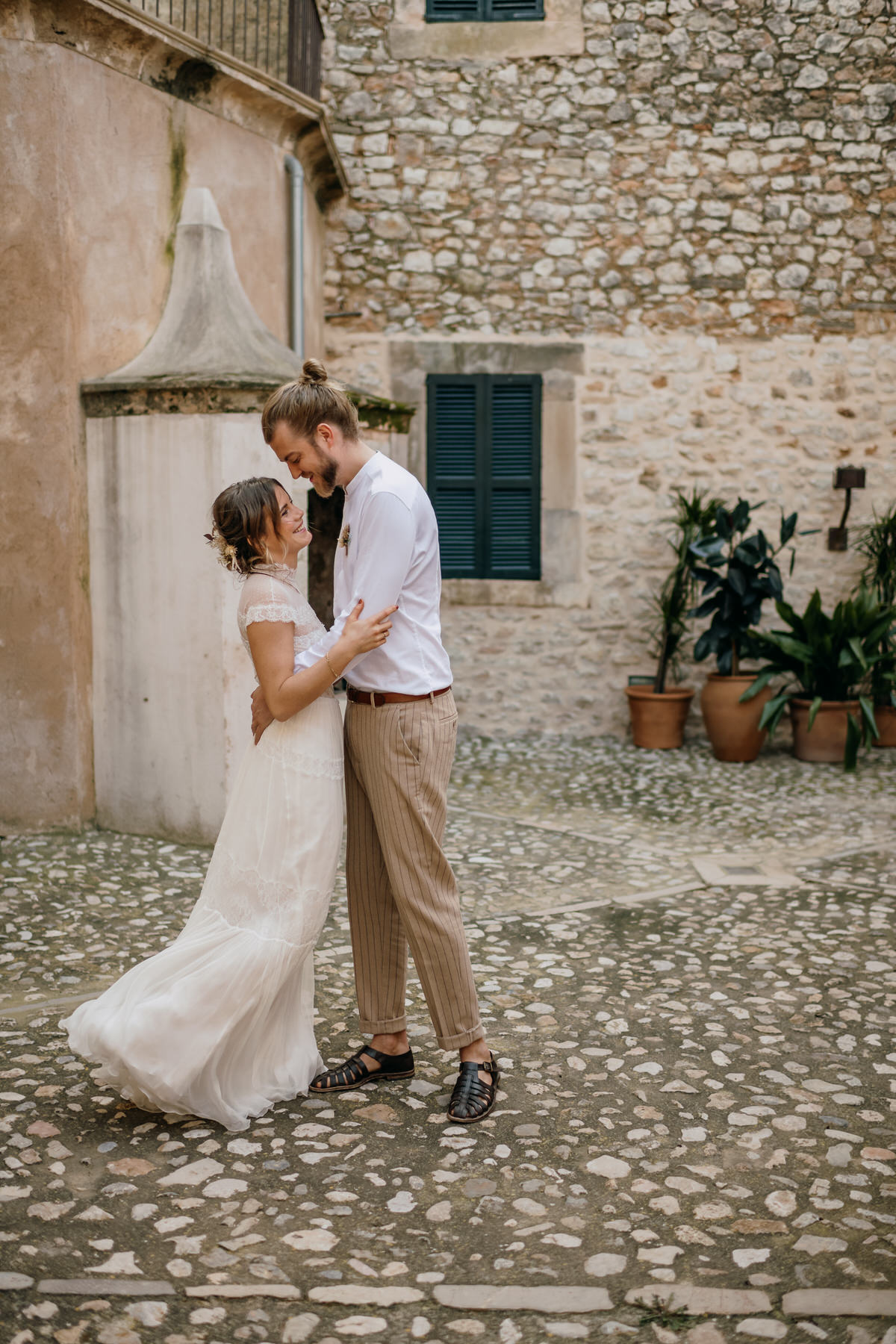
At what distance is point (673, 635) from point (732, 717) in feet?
2.52

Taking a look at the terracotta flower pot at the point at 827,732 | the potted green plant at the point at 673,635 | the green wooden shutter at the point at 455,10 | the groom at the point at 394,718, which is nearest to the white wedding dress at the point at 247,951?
the groom at the point at 394,718

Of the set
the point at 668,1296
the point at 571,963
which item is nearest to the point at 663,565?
the point at 571,963

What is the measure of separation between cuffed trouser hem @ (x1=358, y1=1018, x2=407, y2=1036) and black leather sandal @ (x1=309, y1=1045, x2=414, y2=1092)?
0.07m

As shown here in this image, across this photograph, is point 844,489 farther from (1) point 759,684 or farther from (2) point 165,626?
(2) point 165,626

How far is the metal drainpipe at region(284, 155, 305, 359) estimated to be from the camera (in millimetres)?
7207

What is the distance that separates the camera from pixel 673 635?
8.39m

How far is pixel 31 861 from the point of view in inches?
211

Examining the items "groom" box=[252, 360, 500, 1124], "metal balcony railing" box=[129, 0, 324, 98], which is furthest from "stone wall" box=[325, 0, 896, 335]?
"groom" box=[252, 360, 500, 1124]

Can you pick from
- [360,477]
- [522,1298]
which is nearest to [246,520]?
[360,477]

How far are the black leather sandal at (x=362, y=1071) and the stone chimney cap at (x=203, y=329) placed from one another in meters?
3.35

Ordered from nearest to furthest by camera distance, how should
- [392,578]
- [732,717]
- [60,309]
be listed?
1. [392,578]
2. [60,309]
3. [732,717]

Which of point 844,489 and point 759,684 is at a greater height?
point 844,489

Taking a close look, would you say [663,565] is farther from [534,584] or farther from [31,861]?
[31,861]

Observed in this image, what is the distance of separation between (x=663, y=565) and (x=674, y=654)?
0.65 metres
